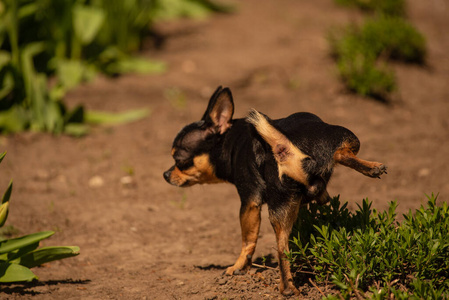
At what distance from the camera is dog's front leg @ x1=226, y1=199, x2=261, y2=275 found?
3525 mm

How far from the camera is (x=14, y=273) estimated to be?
339cm

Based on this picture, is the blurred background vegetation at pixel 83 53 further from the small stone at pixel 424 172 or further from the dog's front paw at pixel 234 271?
the dog's front paw at pixel 234 271

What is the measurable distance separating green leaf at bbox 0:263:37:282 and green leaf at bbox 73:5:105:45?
4.90 m

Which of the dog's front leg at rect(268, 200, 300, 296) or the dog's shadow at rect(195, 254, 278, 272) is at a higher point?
the dog's front leg at rect(268, 200, 300, 296)

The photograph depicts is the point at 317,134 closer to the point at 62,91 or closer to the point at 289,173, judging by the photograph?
the point at 289,173

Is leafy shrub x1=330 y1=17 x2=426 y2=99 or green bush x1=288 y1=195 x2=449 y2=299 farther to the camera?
leafy shrub x1=330 y1=17 x2=426 y2=99

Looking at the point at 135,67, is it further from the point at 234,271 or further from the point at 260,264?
the point at 234,271

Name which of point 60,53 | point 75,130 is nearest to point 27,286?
point 75,130

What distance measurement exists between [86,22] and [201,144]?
462 centimetres

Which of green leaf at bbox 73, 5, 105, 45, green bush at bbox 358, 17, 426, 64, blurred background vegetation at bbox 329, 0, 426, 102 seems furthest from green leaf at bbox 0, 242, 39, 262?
green bush at bbox 358, 17, 426, 64

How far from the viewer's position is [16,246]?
3.42m

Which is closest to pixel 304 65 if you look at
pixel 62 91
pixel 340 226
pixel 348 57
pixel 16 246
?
pixel 348 57

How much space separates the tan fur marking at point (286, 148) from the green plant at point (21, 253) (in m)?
1.52

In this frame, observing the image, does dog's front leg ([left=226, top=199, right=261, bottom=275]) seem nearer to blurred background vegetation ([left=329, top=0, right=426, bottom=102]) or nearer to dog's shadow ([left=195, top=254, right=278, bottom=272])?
dog's shadow ([left=195, top=254, right=278, bottom=272])
